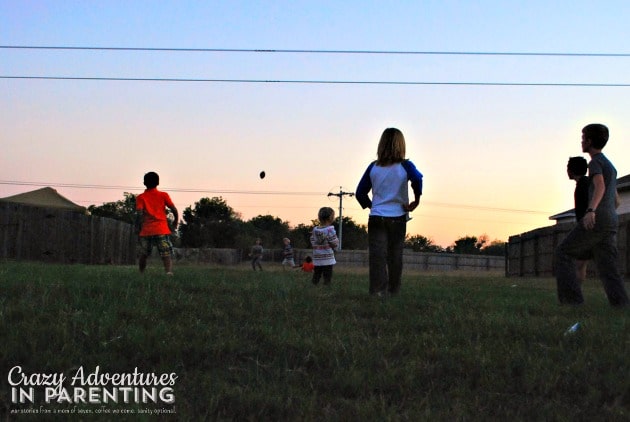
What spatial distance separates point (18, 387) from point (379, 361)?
6.65 ft

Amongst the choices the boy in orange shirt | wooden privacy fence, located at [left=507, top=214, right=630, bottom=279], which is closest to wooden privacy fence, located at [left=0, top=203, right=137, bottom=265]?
the boy in orange shirt

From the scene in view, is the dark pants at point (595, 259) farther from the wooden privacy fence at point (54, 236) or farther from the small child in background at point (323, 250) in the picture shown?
the wooden privacy fence at point (54, 236)

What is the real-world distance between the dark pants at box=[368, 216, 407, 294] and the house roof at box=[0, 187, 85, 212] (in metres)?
24.2

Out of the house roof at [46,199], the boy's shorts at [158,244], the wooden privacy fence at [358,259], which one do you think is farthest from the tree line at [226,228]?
the boy's shorts at [158,244]

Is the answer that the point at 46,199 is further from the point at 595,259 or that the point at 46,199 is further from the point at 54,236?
the point at 595,259

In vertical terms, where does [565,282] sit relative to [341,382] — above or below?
above

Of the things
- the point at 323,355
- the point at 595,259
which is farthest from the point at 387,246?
the point at 323,355

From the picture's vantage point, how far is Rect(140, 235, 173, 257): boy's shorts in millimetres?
10852

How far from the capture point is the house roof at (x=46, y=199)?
2938 cm

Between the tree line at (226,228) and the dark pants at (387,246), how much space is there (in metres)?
65.3

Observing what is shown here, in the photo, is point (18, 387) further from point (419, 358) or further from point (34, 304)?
point (419, 358)

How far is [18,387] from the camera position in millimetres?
3533

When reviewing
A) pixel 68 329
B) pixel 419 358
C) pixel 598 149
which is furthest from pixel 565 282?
pixel 68 329

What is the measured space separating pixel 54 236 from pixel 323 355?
2124 cm
